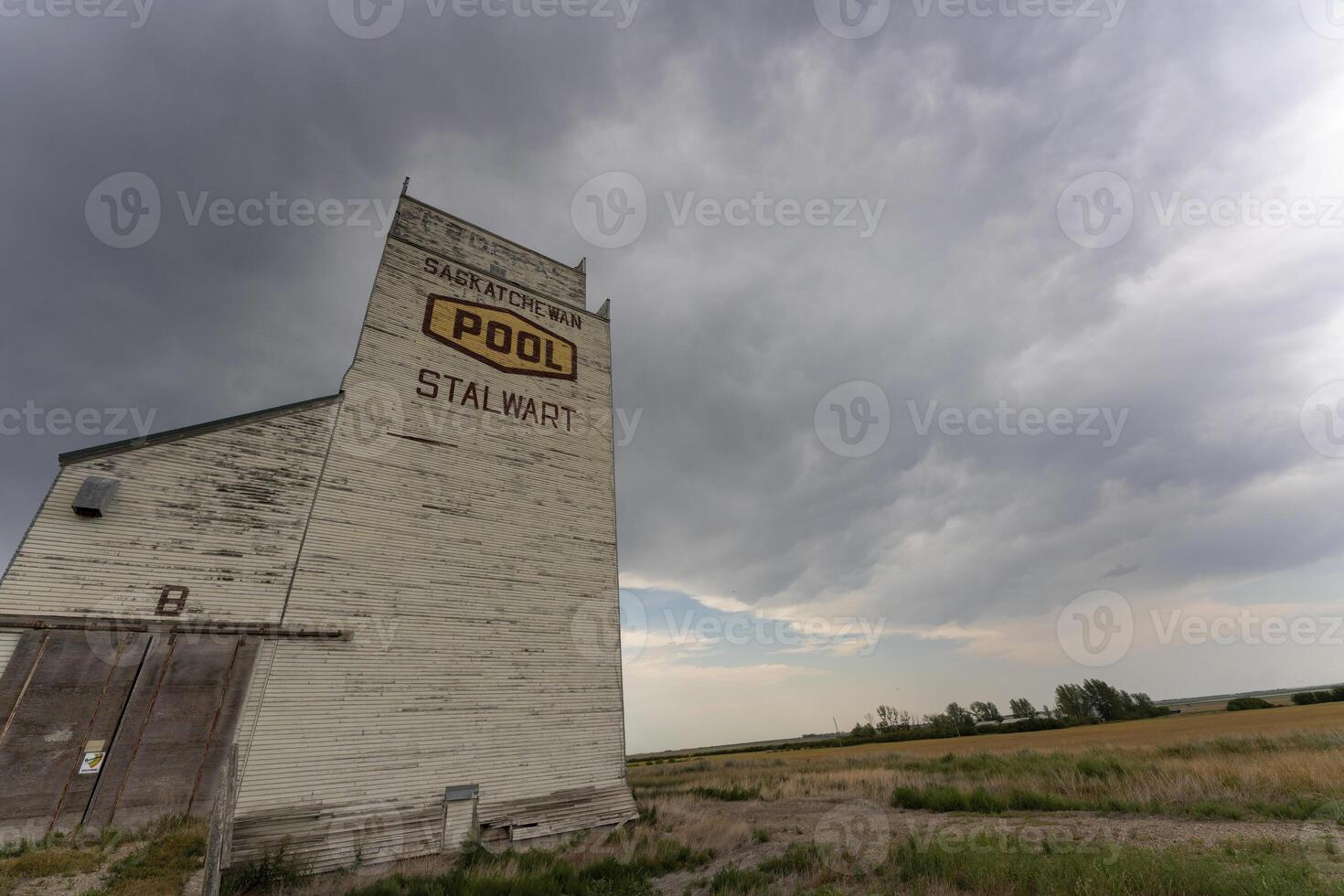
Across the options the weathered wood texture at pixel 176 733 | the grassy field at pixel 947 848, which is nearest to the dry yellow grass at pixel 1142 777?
the grassy field at pixel 947 848

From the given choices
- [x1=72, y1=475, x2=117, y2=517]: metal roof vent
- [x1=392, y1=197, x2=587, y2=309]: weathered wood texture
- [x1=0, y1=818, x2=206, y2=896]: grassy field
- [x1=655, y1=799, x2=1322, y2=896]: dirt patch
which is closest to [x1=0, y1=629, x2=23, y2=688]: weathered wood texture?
[x1=72, y1=475, x2=117, y2=517]: metal roof vent

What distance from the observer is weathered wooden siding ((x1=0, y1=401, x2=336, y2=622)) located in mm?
10766

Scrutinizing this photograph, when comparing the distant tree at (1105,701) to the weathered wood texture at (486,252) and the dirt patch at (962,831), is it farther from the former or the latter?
the weathered wood texture at (486,252)

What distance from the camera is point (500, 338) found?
1947 centimetres

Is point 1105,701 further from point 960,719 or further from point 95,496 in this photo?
point 95,496

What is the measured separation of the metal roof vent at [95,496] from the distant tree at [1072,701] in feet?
278

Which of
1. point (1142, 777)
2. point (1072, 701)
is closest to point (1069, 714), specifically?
point (1072, 701)

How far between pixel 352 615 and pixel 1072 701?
8225cm

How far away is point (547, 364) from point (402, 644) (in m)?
11.0

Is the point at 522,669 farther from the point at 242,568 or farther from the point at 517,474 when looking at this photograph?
the point at 242,568

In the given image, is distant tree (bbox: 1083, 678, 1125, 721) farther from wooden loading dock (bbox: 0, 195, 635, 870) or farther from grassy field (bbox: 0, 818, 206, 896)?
grassy field (bbox: 0, 818, 206, 896)

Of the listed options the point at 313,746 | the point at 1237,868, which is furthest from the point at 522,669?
the point at 1237,868

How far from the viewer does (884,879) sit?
877 centimetres

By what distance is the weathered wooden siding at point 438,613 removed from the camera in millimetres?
12039
